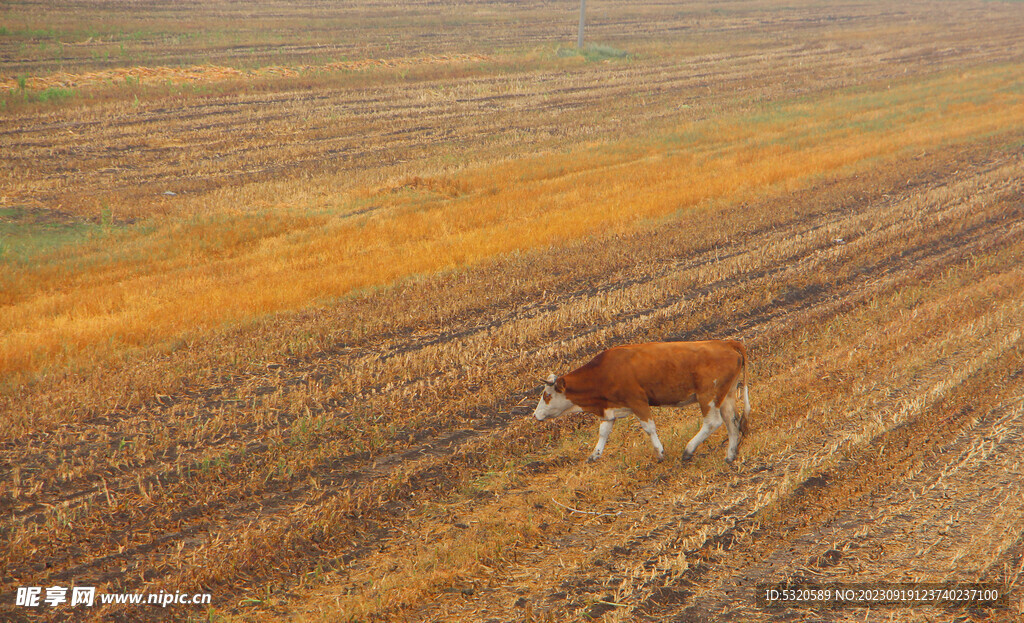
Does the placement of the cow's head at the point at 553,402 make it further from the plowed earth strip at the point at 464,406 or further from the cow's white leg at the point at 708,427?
the cow's white leg at the point at 708,427

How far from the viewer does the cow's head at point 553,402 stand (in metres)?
9.13

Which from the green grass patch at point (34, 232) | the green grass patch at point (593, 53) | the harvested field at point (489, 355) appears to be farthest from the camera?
the green grass patch at point (593, 53)

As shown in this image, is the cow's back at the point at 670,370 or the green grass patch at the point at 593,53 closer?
the cow's back at the point at 670,370

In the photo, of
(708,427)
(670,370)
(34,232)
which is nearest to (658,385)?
(670,370)

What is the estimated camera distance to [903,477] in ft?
28.8

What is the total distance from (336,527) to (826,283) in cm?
1053

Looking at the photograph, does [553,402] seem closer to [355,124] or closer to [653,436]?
[653,436]

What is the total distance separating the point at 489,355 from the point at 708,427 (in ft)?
13.3

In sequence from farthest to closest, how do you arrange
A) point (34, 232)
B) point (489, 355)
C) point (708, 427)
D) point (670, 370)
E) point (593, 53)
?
point (593, 53) → point (34, 232) → point (489, 355) → point (708, 427) → point (670, 370)

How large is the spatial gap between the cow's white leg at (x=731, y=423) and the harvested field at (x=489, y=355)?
152 millimetres

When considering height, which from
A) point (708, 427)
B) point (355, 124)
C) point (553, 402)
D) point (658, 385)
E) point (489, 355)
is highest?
point (355, 124)

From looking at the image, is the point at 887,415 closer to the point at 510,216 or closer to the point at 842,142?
the point at 510,216

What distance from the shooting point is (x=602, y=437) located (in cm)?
912

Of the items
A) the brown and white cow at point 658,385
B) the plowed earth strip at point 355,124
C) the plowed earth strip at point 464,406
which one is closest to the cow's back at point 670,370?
the brown and white cow at point 658,385
